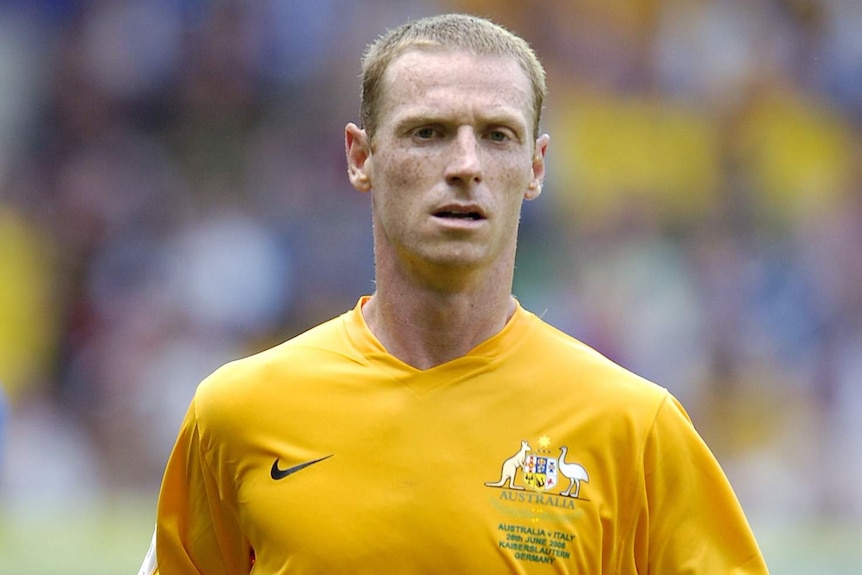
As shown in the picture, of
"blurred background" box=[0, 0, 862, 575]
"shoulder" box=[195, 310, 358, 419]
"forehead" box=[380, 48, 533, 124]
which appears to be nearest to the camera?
"forehead" box=[380, 48, 533, 124]

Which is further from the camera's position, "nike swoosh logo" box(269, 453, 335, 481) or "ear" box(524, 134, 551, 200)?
"ear" box(524, 134, 551, 200)

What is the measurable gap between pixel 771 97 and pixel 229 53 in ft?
13.2

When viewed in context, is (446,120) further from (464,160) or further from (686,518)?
(686,518)

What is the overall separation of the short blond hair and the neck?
0.39 meters

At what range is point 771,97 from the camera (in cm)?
1085

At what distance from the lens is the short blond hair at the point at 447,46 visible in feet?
11.0

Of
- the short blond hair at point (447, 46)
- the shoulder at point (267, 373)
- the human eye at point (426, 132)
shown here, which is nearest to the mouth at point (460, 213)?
the human eye at point (426, 132)

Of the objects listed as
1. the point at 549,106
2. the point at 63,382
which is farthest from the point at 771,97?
the point at 63,382

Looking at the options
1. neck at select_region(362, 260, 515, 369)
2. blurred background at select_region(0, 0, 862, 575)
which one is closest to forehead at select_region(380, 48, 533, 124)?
neck at select_region(362, 260, 515, 369)

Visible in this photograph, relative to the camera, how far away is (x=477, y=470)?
10.5ft

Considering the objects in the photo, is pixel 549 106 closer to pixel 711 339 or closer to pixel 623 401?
pixel 711 339

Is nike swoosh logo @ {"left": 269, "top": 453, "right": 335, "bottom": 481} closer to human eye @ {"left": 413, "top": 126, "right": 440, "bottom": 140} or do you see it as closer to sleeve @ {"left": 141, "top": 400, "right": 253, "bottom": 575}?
sleeve @ {"left": 141, "top": 400, "right": 253, "bottom": 575}

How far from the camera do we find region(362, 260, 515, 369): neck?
3.36 metres

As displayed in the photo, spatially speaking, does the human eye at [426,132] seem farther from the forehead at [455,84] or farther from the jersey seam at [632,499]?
the jersey seam at [632,499]
